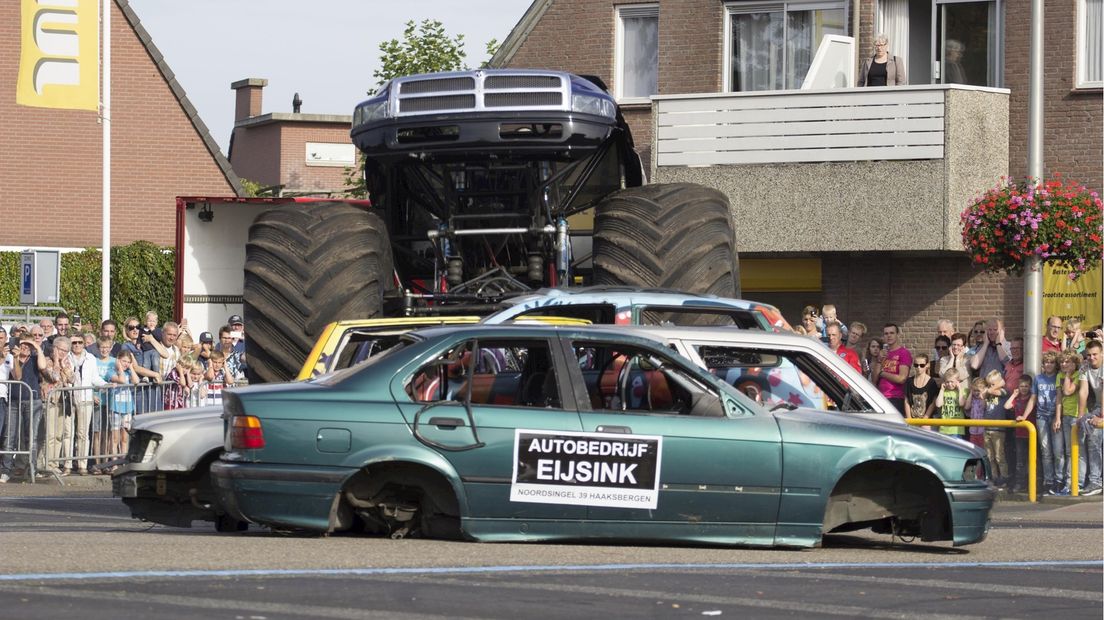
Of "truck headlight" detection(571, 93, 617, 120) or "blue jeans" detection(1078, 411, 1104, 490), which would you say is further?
"blue jeans" detection(1078, 411, 1104, 490)

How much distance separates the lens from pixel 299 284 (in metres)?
12.9

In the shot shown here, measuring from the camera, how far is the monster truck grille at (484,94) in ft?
42.8

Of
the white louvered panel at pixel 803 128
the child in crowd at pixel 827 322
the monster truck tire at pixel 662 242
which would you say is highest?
the white louvered panel at pixel 803 128

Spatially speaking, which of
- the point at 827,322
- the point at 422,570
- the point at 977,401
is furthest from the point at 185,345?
the point at 422,570

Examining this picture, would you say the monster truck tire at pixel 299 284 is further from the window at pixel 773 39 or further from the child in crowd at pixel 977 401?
the window at pixel 773 39

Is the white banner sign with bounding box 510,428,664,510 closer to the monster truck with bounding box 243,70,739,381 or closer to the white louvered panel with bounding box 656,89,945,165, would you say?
the monster truck with bounding box 243,70,739,381

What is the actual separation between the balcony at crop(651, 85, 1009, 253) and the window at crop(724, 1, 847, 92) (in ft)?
5.63

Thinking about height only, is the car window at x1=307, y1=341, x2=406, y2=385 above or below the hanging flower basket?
below

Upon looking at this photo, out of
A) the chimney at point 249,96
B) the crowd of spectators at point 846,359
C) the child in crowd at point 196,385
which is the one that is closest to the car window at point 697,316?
the crowd of spectators at point 846,359

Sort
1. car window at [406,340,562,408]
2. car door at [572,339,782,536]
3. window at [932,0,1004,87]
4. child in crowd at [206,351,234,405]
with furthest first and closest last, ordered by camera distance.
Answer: window at [932,0,1004,87], child in crowd at [206,351,234,405], car window at [406,340,562,408], car door at [572,339,782,536]

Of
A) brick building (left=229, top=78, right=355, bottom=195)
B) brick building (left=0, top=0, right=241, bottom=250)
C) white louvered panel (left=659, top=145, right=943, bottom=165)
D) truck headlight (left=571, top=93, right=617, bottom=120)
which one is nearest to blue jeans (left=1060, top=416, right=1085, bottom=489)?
truck headlight (left=571, top=93, right=617, bottom=120)

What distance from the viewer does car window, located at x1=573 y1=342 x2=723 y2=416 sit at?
431 inches

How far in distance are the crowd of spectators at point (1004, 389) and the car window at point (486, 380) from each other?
601 cm

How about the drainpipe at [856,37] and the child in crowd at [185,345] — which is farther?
the drainpipe at [856,37]
